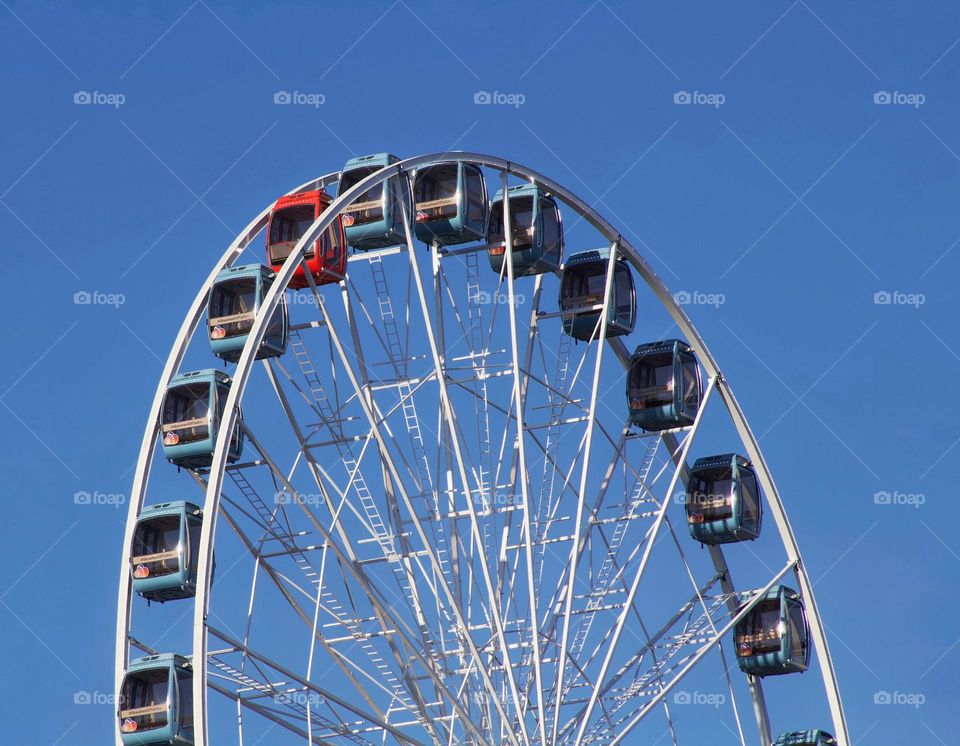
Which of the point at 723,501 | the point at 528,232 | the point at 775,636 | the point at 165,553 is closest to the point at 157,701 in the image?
the point at 165,553

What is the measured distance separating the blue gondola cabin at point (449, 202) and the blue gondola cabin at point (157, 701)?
39.7 ft

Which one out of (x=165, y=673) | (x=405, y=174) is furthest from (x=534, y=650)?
(x=405, y=174)

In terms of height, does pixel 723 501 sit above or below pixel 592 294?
below

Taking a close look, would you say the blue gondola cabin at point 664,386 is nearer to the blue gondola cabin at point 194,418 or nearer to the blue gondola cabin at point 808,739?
the blue gondola cabin at point 808,739

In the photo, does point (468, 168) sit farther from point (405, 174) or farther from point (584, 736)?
point (584, 736)

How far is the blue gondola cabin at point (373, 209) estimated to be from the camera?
2153 inches

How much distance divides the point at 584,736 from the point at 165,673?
9399 mm

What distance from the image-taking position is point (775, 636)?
60.2 meters

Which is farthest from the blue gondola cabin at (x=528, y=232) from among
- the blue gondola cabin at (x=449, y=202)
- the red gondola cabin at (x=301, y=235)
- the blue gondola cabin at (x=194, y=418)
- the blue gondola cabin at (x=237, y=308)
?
the blue gondola cabin at (x=194, y=418)

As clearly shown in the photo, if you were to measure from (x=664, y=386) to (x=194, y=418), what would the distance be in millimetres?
12478

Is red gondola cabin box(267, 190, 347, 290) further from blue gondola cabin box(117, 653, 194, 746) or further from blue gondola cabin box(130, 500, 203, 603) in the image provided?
blue gondola cabin box(117, 653, 194, 746)

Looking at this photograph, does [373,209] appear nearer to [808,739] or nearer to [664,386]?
[664,386]

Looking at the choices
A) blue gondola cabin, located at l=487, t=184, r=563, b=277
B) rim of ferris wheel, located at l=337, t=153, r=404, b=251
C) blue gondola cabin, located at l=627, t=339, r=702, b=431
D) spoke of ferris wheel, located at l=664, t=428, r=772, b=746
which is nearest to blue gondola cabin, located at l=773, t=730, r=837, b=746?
spoke of ferris wheel, located at l=664, t=428, r=772, b=746

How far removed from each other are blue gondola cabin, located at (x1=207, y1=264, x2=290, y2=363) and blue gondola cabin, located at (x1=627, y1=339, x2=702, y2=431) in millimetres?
10279
